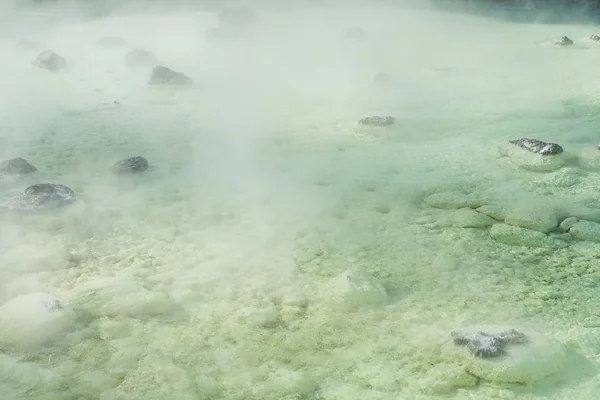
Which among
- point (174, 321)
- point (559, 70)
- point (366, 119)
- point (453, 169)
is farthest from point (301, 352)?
point (559, 70)

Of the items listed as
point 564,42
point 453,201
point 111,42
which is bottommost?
point 111,42

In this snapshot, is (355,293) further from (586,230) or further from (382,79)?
(382,79)

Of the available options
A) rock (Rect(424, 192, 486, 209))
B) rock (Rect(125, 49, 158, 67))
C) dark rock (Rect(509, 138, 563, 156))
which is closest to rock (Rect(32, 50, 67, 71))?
rock (Rect(125, 49, 158, 67))

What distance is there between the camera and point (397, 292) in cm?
279

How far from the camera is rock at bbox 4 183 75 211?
11.5 ft

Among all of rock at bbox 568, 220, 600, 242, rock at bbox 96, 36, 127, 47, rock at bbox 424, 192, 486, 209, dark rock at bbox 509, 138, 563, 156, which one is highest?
dark rock at bbox 509, 138, 563, 156

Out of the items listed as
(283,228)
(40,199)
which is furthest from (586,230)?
(40,199)

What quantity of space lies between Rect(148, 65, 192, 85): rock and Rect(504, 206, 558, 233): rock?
11.1ft

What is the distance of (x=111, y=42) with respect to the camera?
7.30 metres

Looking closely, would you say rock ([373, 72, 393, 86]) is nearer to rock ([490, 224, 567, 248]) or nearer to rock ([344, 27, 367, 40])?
rock ([344, 27, 367, 40])

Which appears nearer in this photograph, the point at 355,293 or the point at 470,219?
the point at 355,293

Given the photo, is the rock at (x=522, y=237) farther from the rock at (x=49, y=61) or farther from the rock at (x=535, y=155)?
the rock at (x=49, y=61)

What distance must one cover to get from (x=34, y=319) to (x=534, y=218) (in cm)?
238

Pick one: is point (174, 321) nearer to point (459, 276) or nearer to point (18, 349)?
point (18, 349)
